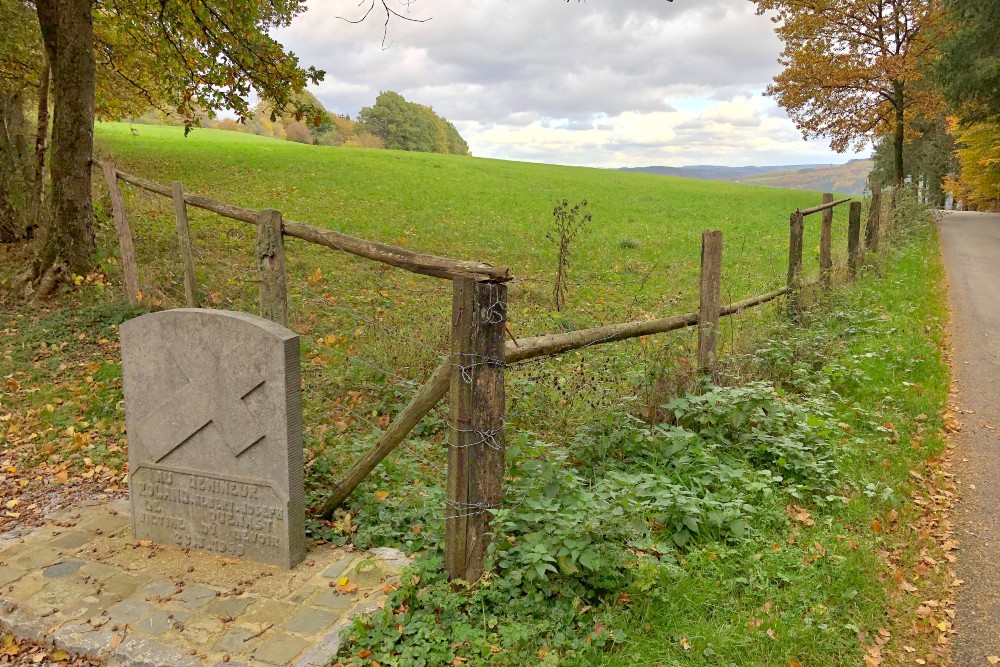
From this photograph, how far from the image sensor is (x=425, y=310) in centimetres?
920

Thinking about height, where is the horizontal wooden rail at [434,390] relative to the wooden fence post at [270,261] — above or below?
below

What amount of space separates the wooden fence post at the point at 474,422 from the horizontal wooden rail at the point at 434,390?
7.5 inches

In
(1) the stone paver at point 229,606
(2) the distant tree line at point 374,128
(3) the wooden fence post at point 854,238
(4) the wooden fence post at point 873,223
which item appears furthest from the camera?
(2) the distant tree line at point 374,128

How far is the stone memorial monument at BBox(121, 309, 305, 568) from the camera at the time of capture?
4.03 m

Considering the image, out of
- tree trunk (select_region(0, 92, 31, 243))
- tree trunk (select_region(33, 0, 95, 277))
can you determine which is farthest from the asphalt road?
tree trunk (select_region(0, 92, 31, 243))

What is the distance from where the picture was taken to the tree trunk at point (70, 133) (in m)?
8.93

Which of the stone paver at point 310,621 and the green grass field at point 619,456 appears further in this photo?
the stone paver at point 310,621

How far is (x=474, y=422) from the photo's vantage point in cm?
361

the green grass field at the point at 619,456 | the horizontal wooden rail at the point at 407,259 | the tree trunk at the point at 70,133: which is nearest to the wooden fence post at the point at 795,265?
the green grass field at the point at 619,456

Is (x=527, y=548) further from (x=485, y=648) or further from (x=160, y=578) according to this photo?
(x=160, y=578)

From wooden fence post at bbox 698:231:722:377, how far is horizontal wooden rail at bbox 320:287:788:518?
2.97 feet

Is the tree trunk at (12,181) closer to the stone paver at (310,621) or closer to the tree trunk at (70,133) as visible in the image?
the tree trunk at (70,133)

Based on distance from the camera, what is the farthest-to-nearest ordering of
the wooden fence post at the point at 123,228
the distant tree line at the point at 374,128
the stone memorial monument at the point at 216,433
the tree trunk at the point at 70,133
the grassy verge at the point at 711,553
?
the distant tree line at the point at 374,128 → the tree trunk at the point at 70,133 → the wooden fence post at the point at 123,228 → the stone memorial monument at the point at 216,433 → the grassy verge at the point at 711,553

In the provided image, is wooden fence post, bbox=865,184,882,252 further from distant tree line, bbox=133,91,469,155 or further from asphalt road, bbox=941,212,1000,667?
distant tree line, bbox=133,91,469,155
